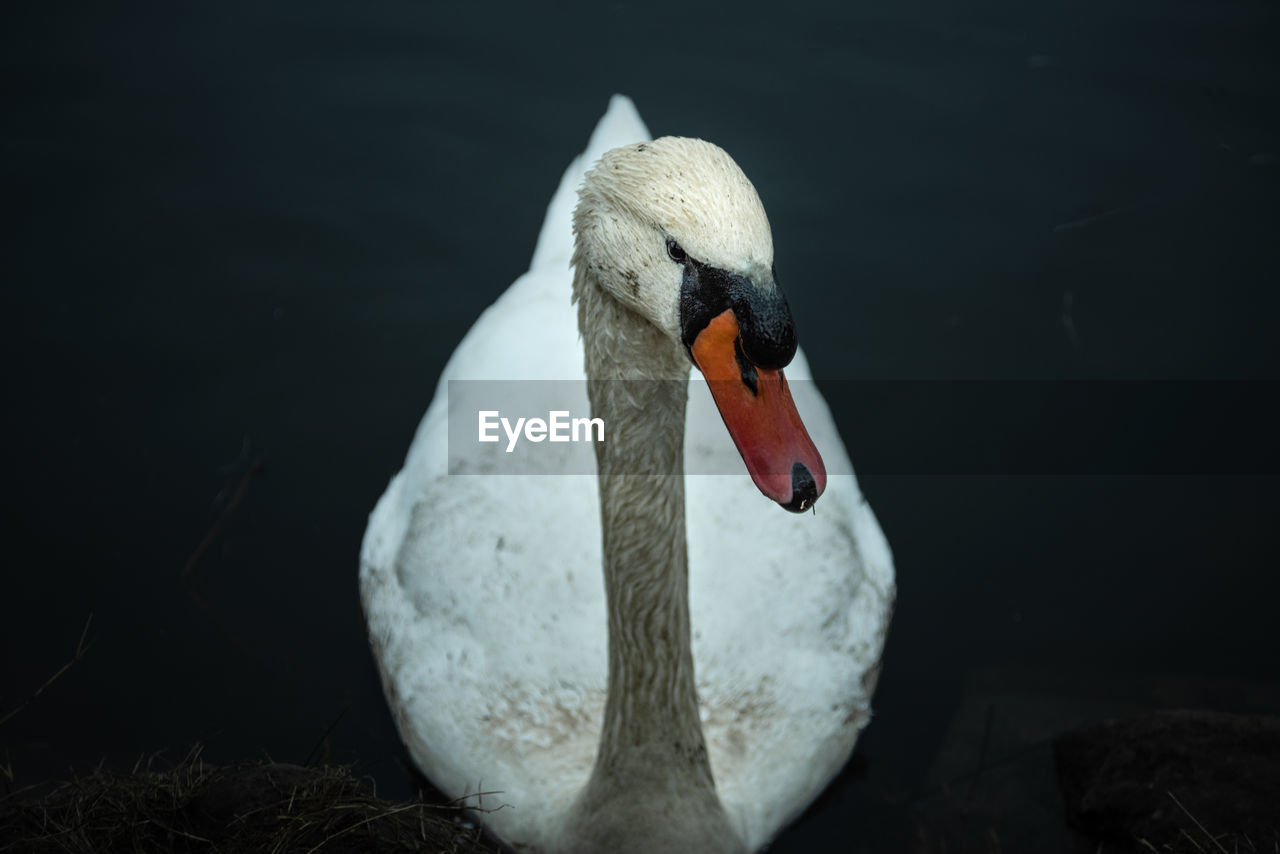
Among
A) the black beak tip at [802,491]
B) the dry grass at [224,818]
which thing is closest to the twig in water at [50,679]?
the dry grass at [224,818]

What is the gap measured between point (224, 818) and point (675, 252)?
6.22 ft

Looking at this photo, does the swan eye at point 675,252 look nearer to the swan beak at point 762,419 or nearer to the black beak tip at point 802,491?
the swan beak at point 762,419

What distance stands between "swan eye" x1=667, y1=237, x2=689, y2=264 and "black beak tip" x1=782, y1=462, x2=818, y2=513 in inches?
19.5

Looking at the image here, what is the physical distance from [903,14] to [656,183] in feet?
18.0

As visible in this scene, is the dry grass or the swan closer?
the swan

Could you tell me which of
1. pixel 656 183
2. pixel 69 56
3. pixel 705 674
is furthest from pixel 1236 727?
pixel 69 56

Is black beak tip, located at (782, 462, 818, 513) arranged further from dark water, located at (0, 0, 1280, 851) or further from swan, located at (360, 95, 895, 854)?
dark water, located at (0, 0, 1280, 851)

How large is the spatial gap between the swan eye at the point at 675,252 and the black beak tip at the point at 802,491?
19.5 inches

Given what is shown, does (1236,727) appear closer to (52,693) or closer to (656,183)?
(656,183)

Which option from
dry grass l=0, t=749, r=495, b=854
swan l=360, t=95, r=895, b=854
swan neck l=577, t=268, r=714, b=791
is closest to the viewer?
swan l=360, t=95, r=895, b=854

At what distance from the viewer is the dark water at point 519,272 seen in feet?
15.3

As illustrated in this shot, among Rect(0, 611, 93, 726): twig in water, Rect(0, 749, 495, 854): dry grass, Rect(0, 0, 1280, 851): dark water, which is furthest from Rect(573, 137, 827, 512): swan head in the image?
Rect(0, 0, 1280, 851): dark water

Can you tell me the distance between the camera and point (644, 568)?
3.18 meters

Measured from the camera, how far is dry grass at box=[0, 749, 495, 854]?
3027 mm
